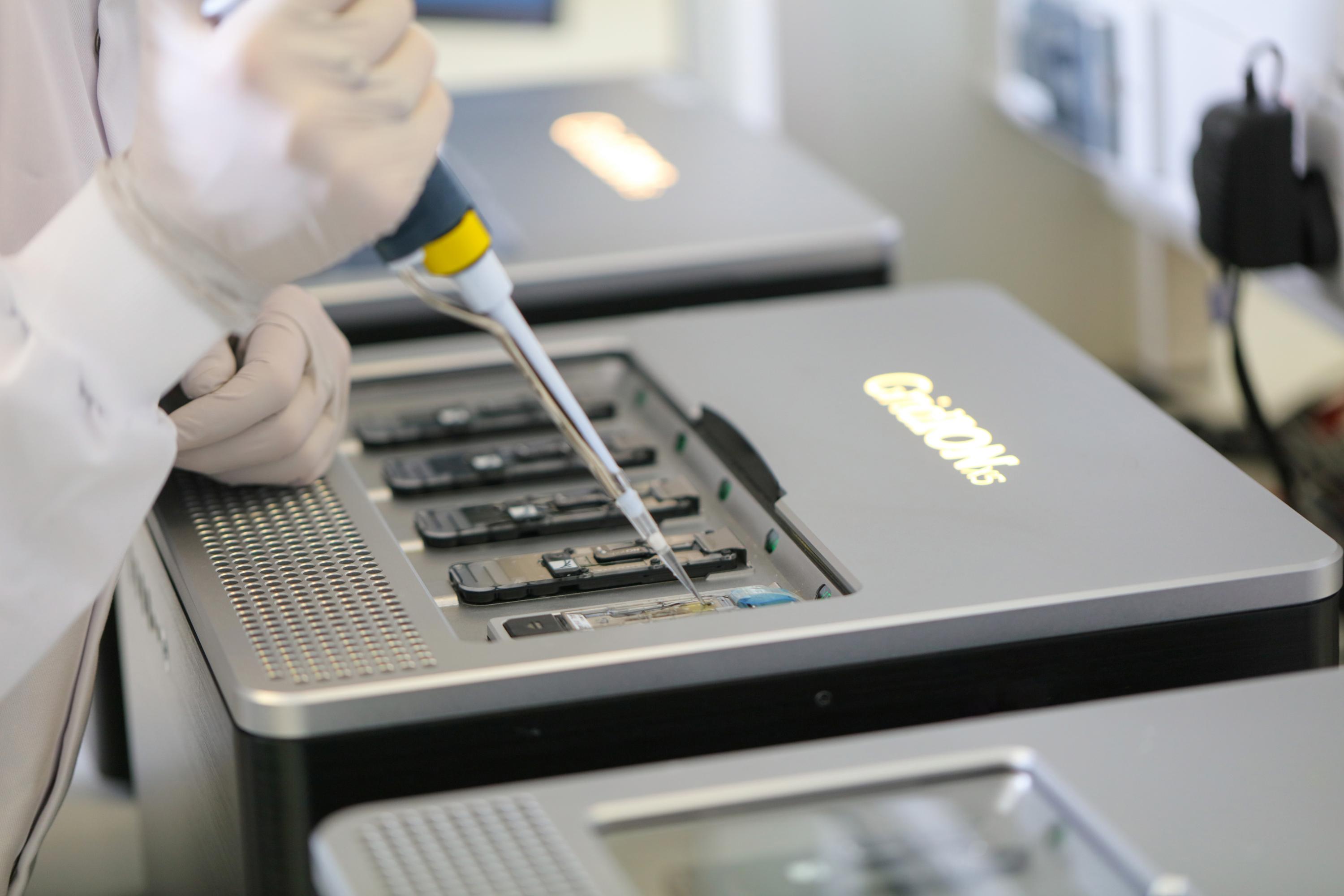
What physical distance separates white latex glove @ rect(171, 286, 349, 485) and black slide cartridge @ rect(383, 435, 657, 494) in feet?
0.12

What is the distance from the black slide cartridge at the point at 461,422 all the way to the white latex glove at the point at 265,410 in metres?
0.04

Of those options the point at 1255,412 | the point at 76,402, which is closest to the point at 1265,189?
the point at 1255,412

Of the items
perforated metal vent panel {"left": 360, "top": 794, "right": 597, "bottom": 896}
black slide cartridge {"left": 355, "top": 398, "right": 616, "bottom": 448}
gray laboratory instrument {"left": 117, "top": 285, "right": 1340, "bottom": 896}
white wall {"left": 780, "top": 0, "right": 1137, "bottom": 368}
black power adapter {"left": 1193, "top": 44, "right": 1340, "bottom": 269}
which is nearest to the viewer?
perforated metal vent panel {"left": 360, "top": 794, "right": 597, "bottom": 896}

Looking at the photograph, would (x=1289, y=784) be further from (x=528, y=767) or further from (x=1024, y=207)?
(x=1024, y=207)

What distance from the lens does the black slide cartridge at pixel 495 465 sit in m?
0.73

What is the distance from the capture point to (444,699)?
0.53 meters

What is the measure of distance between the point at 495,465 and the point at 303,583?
151 mm

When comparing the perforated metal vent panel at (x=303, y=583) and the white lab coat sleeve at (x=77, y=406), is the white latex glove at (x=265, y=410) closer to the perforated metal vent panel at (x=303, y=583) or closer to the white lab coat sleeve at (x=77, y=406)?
the perforated metal vent panel at (x=303, y=583)

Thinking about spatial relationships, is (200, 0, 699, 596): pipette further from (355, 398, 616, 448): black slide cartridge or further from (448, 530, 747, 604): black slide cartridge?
(355, 398, 616, 448): black slide cartridge

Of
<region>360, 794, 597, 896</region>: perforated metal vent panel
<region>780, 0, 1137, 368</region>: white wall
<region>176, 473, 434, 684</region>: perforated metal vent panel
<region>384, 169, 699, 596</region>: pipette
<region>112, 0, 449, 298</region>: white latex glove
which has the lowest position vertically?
<region>780, 0, 1137, 368</region>: white wall

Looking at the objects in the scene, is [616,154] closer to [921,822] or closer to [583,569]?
[583,569]

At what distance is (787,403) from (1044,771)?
31cm

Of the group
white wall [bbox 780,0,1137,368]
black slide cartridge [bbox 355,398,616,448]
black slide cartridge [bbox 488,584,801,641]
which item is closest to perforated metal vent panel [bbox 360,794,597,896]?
black slide cartridge [bbox 488,584,801,641]

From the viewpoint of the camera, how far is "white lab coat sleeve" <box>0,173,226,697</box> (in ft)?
1.64
